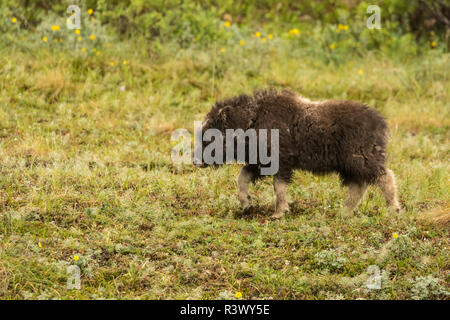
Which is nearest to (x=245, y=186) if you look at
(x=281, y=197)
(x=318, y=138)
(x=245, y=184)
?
(x=245, y=184)

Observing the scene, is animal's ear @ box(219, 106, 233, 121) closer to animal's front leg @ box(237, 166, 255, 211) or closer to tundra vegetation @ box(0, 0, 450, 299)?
animal's front leg @ box(237, 166, 255, 211)

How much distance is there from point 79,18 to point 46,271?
737cm

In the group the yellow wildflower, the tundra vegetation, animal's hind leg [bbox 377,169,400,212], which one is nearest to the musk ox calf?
animal's hind leg [bbox 377,169,400,212]

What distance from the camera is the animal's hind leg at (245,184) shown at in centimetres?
678

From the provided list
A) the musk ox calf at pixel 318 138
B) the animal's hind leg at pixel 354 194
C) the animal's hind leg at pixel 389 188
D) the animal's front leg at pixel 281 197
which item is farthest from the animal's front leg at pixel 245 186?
the animal's hind leg at pixel 389 188

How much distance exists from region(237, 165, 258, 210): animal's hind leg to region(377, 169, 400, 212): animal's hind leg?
1406 millimetres

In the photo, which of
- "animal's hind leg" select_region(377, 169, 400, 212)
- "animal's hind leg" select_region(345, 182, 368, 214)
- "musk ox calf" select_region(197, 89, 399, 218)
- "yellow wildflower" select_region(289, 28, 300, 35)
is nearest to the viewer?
"musk ox calf" select_region(197, 89, 399, 218)

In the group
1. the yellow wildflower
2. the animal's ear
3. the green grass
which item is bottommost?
the green grass

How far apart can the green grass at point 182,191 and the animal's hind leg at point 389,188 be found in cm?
21

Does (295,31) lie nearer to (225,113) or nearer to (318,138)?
A: (225,113)

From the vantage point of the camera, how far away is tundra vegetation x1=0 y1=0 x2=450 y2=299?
514cm

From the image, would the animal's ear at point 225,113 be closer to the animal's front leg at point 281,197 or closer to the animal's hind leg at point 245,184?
the animal's hind leg at point 245,184
